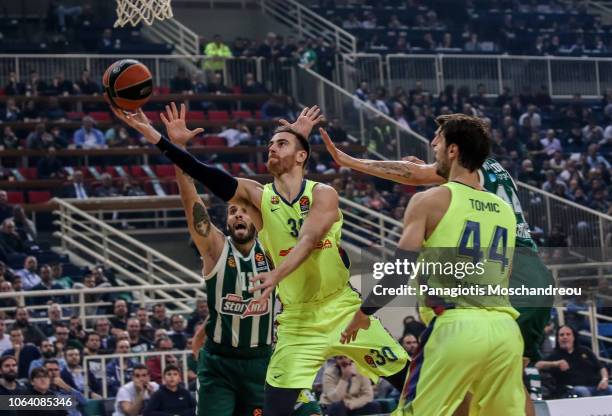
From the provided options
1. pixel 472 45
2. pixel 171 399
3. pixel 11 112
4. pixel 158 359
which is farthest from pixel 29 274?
pixel 472 45

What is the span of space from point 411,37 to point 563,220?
36.9ft

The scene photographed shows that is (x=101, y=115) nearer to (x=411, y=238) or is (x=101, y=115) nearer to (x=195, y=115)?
(x=195, y=115)

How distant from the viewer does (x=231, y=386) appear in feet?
28.8

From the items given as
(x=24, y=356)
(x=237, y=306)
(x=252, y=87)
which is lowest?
(x=24, y=356)

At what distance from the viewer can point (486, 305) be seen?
661cm

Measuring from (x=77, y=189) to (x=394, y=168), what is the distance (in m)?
14.4

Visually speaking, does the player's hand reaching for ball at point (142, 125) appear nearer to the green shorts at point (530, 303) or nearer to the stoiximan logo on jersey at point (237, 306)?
the stoiximan logo on jersey at point (237, 306)

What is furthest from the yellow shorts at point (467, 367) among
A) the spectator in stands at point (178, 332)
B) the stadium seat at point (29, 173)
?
the stadium seat at point (29, 173)

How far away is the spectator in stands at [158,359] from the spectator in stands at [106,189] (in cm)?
711

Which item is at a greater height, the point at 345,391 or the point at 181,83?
the point at 181,83

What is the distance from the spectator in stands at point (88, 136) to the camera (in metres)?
23.7

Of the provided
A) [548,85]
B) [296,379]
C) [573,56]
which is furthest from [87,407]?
[573,56]

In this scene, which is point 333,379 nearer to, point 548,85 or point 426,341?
point 426,341

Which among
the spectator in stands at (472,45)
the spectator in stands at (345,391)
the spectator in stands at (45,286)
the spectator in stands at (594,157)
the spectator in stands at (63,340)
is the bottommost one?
the spectator in stands at (345,391)
